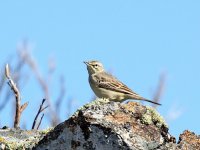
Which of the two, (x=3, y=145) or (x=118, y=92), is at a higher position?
(x=118, y=92)

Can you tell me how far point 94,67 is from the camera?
13141 mm

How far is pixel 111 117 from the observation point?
4.68m

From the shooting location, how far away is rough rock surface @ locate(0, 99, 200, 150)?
14.7ft

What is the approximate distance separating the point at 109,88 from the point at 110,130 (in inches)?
296

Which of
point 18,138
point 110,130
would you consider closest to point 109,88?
point 18,138

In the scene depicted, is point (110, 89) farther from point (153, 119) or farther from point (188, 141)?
point (188, 141)

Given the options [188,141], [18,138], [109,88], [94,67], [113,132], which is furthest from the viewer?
[94,67]

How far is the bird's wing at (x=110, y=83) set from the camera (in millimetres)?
12047

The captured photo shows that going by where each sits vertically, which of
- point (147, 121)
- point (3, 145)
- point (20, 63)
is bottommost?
point (3, 145)

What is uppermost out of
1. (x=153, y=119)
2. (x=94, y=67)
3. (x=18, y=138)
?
(x=94, y=67)

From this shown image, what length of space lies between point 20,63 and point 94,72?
7.80 ft

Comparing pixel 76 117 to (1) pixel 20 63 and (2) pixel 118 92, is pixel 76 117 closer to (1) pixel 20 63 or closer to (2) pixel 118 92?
(1) pixel 20 63

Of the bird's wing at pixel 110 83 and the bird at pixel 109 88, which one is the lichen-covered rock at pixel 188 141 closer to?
the bird at pixel 109 88

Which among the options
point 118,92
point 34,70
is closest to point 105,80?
point 118,92
